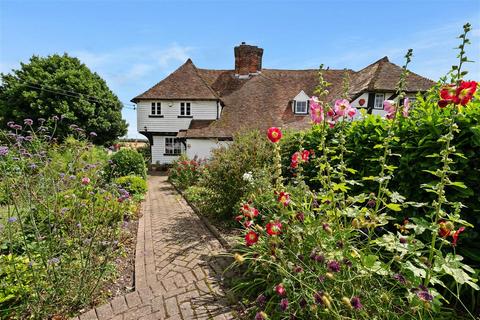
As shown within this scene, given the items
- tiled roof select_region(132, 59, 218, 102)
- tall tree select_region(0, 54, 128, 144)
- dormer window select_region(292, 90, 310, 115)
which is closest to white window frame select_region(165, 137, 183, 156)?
tiled roof select_region(132, 59, 218, 102)

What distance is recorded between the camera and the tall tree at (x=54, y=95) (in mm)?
18219

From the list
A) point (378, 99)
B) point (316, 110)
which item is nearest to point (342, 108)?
point (316, 110)

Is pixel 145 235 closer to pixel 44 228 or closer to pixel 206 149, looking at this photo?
pixel 44 228

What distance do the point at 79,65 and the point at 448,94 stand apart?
86.1ft

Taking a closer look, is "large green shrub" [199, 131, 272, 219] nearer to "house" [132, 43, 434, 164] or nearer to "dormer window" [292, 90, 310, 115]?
"house" [132, 43, 434, 164]

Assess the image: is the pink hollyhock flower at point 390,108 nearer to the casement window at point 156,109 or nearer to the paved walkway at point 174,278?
the paved walkway at point 174,278

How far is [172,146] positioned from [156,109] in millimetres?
3023

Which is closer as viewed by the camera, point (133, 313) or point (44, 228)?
point (133, 313)

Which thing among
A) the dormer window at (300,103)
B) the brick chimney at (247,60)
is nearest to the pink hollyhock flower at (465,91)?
the dormer window at (300,103)

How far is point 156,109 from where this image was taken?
18.6 metres

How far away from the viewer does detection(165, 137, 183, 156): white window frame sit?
63.1ft

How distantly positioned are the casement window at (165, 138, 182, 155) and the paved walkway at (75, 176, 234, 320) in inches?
545

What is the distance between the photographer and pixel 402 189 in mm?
3166

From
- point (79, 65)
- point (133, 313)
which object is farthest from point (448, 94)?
point (79, 65)
